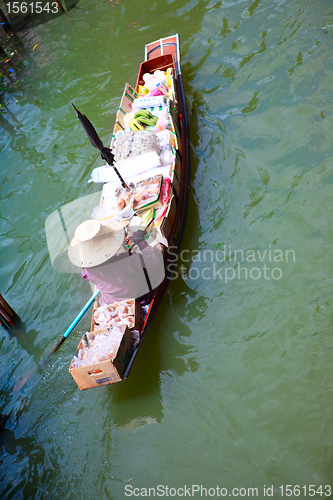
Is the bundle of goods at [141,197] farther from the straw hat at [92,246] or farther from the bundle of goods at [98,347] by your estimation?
the bundle of goods at [98,347]

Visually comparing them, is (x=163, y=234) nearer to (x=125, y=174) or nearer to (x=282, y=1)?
(x=125, y=174)

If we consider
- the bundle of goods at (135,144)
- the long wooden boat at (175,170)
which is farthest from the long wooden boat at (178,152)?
the bundle of goods at (135,144)

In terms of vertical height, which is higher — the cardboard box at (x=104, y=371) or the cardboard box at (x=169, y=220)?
the cardboard box at (x=169, y=220)

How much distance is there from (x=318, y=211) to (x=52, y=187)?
4.80m

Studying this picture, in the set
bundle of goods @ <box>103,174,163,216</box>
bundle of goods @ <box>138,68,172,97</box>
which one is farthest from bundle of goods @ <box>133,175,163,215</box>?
bundle of goods @ <box>138,68,172,97</box>

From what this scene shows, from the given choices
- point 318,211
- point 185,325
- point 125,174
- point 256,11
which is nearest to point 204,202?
point 125,174

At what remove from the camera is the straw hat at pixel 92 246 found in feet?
11.6

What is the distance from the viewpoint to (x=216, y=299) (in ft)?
14.5

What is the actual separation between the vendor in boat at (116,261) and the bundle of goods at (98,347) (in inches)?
20.3

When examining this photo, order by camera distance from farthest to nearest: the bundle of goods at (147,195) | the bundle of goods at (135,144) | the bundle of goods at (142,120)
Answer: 1. the bundle of goods at (142,120)
2. the bundle of goods at (135,144)
3. the bundle of goods at (147,195)

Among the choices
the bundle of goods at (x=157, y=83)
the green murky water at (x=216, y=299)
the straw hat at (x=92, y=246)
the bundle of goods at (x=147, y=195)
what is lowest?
the green murky water at (x=216, y=299)

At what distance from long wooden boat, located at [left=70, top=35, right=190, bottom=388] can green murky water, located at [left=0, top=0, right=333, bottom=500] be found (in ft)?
0.96

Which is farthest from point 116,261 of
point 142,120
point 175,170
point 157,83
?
point 157,83

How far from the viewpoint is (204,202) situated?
545 cm
